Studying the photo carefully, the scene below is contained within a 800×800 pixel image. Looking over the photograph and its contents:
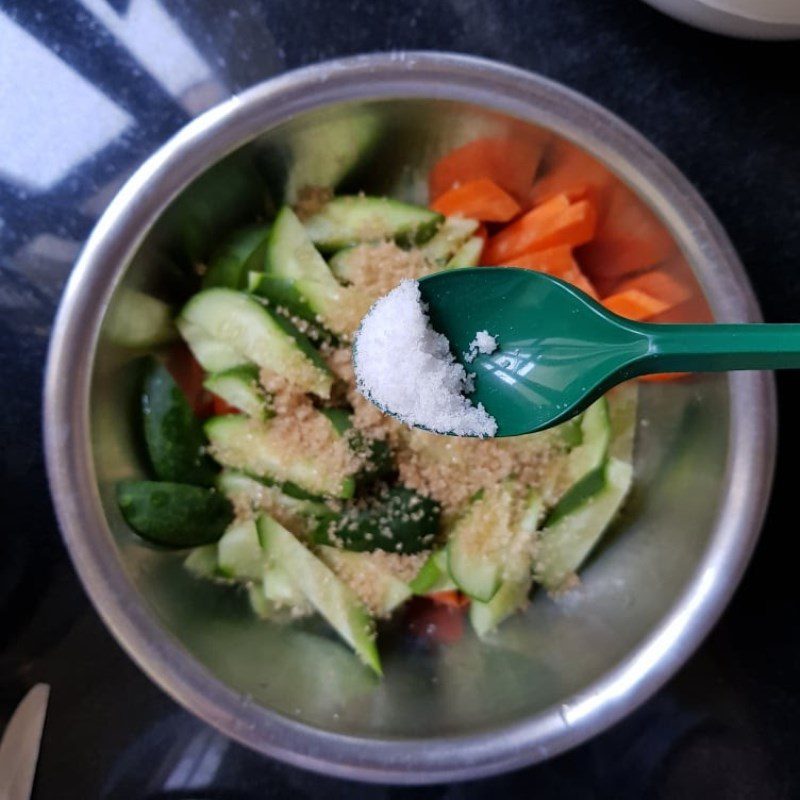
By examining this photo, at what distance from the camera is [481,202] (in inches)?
38.2

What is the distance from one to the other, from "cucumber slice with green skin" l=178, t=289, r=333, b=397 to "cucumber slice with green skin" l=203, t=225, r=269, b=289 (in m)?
0.04

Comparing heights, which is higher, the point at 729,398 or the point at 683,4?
the point at 683,4

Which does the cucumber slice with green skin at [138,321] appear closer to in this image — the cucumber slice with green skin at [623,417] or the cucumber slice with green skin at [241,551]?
the cucumber slice with green skin at [241,551]

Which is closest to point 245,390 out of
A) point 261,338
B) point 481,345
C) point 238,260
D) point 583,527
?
point 261,338

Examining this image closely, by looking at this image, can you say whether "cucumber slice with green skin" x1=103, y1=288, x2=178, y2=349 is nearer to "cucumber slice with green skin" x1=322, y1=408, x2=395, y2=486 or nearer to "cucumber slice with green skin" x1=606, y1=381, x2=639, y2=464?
"cucumber slice with green skin" x1=322, y1=408, x2=395, y2=486

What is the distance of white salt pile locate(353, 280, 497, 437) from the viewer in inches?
29.7

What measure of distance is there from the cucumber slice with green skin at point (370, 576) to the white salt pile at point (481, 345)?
0.28 metres

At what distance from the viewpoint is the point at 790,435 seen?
102 centimetres

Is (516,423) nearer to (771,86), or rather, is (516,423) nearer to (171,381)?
(171,381)

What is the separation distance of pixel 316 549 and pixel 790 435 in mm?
567

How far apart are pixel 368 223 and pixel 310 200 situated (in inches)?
3.1

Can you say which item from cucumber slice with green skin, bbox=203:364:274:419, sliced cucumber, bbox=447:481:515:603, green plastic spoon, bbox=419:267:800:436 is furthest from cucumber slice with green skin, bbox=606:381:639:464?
cucumber slice with green skin, bbox=203:364:274:419

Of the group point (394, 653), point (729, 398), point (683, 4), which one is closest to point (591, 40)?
point (683, 4)

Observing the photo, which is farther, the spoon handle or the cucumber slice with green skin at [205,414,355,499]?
the cucumber slice with green skin at [205,414,355,499]
